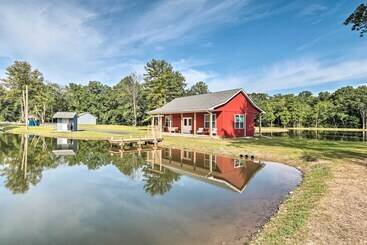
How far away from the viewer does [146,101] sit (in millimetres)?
59594

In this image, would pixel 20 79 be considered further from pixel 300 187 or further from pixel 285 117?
pixel 300 187

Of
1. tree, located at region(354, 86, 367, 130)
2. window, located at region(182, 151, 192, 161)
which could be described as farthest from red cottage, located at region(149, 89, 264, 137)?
tree, located at region(354, 86, 367, 130)

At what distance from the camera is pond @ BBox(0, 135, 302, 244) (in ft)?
18.7

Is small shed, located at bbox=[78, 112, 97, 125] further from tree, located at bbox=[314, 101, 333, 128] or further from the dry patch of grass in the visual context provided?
the dry patch of grass

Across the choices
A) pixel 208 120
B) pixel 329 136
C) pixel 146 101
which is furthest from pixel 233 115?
pixel 146 101

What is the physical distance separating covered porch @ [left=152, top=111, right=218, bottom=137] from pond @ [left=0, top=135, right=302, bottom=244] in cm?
1115

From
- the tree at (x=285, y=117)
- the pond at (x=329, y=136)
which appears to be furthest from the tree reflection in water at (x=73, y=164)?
the tree at (x=285, y=117)

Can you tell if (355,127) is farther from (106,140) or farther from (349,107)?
(106,140)

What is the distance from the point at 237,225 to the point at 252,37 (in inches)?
998

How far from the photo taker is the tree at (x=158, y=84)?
44.8m

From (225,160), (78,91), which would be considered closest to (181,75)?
(78,91)

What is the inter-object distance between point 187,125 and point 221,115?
550 centimetres

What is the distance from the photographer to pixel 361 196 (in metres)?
7.29

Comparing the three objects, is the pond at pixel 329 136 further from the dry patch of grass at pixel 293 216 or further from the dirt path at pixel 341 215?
the dry patch of grass at pixel 293 216
